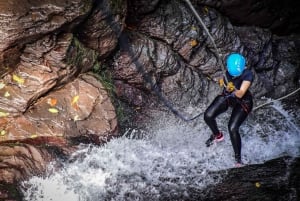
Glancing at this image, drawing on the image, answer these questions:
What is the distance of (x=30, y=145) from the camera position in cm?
612

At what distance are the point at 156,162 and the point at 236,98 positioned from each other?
82.3 inches

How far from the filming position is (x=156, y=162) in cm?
696

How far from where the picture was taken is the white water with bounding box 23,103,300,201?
231 inches

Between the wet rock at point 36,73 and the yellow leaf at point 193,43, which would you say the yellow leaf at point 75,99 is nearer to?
the wet rock at point 36,73

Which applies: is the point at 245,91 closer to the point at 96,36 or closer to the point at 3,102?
the point at 96,36

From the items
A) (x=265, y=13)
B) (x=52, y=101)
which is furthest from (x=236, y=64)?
(x=265, y=13)

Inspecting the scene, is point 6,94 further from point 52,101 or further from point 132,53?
point 132,53

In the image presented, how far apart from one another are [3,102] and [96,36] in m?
2.37

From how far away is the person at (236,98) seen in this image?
652 cm

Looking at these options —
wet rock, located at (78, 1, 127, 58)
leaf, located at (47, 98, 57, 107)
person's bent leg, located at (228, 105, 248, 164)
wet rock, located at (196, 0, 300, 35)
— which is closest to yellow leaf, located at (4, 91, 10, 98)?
leaf, located at (47, 98, 57, 107)

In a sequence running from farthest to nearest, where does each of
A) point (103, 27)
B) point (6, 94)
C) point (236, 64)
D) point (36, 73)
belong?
point (103, 27), point (236, 64), point (36, 73), point (6, 94)

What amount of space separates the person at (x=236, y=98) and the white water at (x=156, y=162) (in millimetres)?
789

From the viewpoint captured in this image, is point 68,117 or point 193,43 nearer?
point 68,117

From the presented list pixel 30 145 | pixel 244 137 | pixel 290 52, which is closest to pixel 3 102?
pixel 30 145
